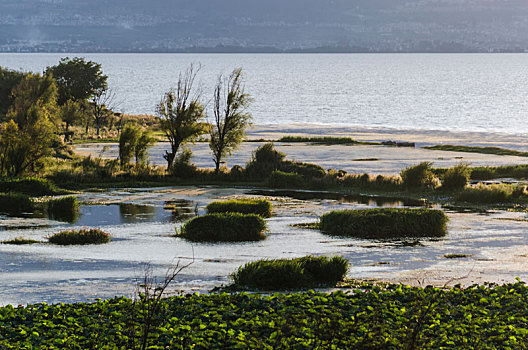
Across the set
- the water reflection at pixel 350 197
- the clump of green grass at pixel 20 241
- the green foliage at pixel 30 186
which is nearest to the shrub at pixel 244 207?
the water reflection at pixel 350 197

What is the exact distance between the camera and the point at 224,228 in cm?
2606

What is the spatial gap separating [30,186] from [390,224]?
782 inches

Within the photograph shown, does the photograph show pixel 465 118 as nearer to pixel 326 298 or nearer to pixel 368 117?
pixel 368 117

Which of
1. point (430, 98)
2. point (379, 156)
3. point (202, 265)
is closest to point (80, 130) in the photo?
point (379, 156)

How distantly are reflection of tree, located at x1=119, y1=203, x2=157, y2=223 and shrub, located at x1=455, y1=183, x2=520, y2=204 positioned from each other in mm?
15955

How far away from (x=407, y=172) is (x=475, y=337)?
98.0 ft

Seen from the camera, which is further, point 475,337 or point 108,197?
point 108,197

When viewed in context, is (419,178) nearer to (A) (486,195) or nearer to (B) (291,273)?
(A) (486,195)

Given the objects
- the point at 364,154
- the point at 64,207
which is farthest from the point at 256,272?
the point at 364,154

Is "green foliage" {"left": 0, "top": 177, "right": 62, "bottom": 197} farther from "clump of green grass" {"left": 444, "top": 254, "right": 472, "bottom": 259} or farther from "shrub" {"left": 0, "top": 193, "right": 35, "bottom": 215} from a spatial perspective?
"clump of green grass" {"left": 444, "top": 254, "right": 472, "bottom": 259}

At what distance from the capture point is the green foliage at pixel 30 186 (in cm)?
3645

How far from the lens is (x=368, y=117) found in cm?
14838

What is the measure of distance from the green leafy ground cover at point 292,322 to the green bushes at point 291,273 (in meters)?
2.34

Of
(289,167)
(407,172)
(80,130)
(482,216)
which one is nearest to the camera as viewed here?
(482,216)
